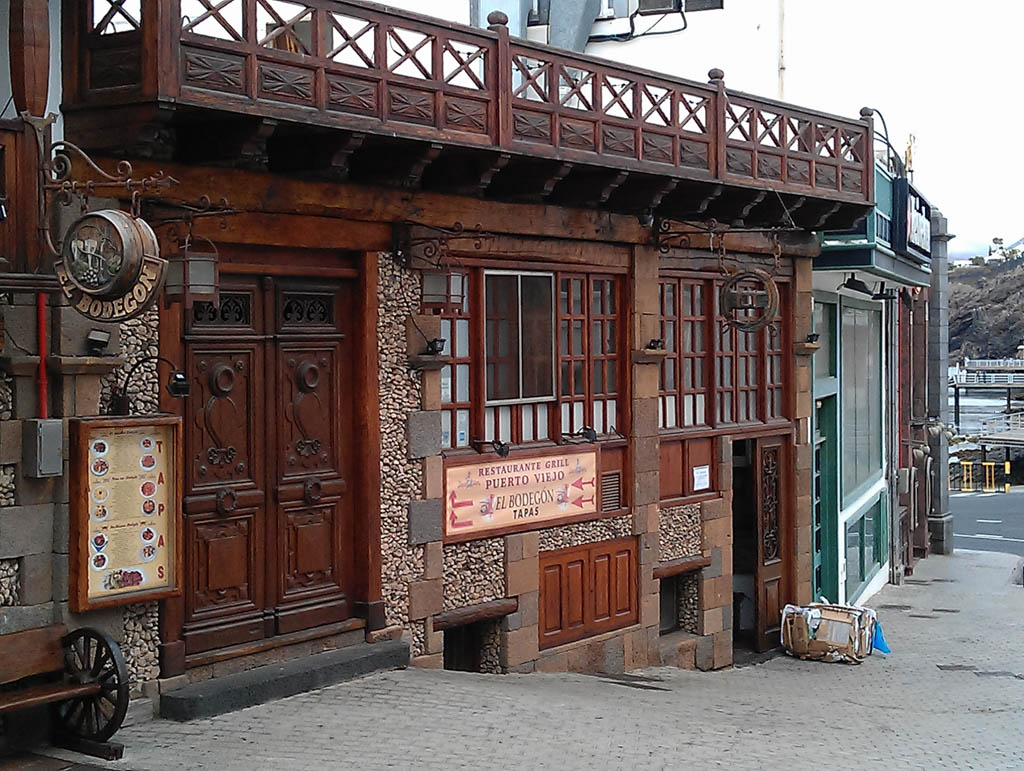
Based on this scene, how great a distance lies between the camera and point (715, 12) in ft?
58.0

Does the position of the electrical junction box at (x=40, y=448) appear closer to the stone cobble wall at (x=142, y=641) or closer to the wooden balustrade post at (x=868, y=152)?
the stone cobble wall at (x=142, y=641)

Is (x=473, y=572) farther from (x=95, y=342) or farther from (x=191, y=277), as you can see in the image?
(x=95, y=342)

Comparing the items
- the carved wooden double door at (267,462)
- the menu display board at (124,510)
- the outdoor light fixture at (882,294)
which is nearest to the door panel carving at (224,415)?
the carved wooden double door at (267,462)

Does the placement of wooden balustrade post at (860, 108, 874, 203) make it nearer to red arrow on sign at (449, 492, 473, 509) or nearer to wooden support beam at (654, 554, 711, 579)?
wooden support beam at (654, 554, 711, 579)

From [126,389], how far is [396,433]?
2.75 meters

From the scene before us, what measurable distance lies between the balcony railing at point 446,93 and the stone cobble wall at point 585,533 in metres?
3.56

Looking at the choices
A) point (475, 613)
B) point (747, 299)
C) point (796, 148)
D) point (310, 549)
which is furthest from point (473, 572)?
point (796, 148)

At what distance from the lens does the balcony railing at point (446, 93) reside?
8859 mm

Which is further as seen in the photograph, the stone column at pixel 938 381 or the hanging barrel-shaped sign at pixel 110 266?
the stone column at pixel 938 381

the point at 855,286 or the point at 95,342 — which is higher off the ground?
the point at 855,286

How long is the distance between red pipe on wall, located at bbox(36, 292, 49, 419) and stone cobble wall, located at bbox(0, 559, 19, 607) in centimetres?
96

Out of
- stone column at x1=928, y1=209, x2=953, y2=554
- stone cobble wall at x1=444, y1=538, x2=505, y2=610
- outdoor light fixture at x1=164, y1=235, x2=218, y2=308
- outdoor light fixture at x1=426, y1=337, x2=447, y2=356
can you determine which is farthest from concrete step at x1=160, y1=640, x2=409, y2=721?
stone column at x1=928, y1=209, x2=953, y2=554

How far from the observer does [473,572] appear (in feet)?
40.4

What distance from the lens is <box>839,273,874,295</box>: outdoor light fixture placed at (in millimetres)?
18891
